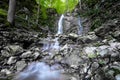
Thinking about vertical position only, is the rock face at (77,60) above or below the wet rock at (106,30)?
below

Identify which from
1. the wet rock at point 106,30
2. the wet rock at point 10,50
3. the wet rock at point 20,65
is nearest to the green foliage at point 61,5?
the wet rock at point 106,30

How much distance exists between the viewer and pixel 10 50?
8.19 m

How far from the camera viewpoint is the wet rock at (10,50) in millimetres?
7959

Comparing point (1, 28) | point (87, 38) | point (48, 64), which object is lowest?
point (48, 64)

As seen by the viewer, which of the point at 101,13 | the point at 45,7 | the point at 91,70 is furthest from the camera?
the point at 45,7

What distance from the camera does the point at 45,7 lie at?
23.8 meters

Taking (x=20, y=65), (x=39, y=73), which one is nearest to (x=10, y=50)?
(x=20, y=65)

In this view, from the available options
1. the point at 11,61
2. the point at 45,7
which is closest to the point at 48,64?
the point at 11,61

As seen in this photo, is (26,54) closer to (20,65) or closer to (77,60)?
(20,65)

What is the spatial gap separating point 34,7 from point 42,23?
2.34 m

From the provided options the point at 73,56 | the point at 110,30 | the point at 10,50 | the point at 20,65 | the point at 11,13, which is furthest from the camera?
the point at 11,13

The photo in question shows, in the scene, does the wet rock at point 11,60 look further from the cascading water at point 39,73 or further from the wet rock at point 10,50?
the cascading water at point 39,73

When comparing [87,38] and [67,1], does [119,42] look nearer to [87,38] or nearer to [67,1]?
[87,38]

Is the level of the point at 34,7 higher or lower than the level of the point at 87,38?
higher
